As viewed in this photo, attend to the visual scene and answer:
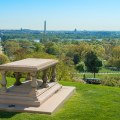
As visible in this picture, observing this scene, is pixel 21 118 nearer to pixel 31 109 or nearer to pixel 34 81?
pixel 31 109

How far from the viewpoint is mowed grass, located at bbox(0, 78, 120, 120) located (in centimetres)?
1069

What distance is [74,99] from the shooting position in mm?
13625

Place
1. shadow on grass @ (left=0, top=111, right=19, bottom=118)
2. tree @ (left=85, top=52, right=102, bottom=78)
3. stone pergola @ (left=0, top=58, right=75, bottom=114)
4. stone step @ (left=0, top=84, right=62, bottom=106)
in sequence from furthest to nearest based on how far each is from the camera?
tree @ (left=85, top=52, right=102, bottom=78), stone step @ (left=0, top=84, right=62, bottom=106), stone pergola @ (left=0, top=58, right=75, bottom=114), shadow on grass @ (left=0, top=111, right=19, bottom=118)

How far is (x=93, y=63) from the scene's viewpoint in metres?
58.2

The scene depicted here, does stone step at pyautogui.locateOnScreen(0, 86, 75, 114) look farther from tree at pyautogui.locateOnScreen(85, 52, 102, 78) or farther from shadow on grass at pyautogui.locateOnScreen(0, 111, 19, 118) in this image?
tree at pyautogui.locateOnScreen(85, 52, 102, 78)

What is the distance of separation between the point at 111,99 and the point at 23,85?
3817mm

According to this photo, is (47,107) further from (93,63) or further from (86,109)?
(93,63)

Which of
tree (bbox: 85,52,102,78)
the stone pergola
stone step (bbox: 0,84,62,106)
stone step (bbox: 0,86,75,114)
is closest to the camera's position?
stone step (bbox: 0,86,75,114)

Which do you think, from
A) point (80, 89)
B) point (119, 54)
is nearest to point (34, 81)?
point (80, 89)

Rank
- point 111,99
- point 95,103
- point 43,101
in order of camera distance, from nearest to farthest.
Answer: point 43,101, point 95,103, point 111,99

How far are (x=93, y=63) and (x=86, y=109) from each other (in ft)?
153

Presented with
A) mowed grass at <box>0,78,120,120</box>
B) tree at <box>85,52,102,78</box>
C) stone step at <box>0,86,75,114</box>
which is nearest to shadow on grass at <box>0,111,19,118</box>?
mowed grass at <box>0,78,120,120</box>

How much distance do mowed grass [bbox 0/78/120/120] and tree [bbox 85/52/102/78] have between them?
4181 cm

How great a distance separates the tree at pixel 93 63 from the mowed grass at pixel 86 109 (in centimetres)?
4181
